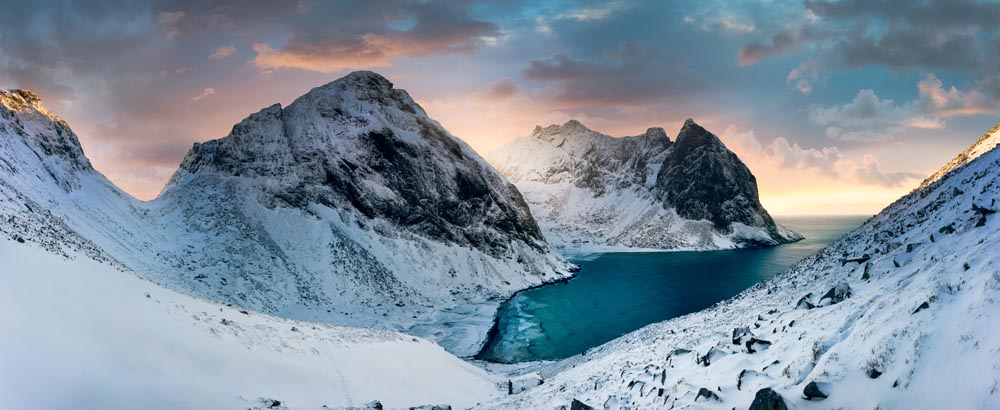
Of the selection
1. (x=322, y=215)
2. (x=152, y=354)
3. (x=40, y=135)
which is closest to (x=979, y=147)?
(x=152, y=354)

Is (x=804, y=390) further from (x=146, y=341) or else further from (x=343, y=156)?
(x=343, y=156)

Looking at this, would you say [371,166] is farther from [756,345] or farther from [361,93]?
[756,345]

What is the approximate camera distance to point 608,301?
84188mm

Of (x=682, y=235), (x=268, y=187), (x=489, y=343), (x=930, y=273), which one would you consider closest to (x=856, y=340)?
(x=930, y=273)

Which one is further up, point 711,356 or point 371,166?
point 371,166

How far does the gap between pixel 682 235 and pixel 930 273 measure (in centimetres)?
19136

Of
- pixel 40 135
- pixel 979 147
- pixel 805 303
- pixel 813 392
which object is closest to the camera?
pixel 813 392

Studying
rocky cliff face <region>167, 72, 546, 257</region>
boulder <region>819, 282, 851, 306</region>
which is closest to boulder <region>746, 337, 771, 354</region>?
boulder <region>819, 282, 851, 306</region>

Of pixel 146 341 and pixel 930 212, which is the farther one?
pixel 930 212

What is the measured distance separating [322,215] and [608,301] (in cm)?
5909

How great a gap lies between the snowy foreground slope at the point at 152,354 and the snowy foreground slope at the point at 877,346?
10.3 meters

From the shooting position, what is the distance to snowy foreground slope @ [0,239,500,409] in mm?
12977

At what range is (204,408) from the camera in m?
14.8

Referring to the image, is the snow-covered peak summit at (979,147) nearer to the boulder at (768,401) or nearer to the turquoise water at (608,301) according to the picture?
the boulder at (768,401)
